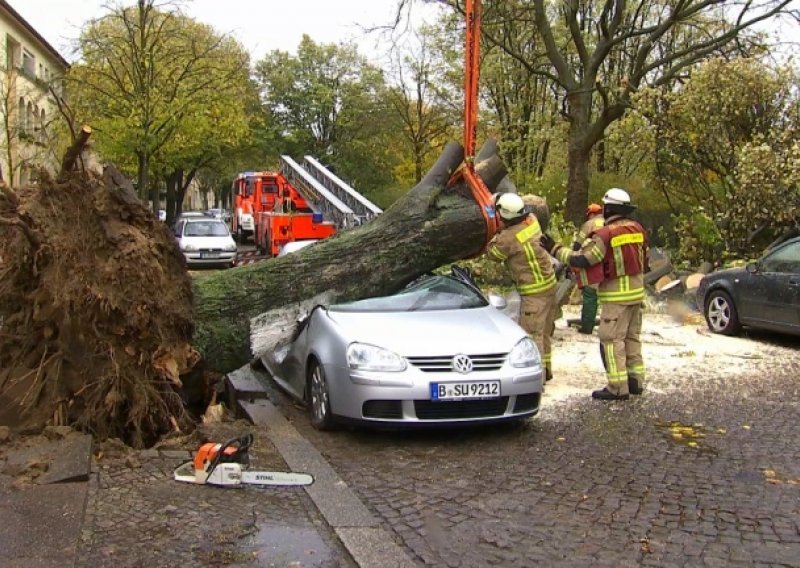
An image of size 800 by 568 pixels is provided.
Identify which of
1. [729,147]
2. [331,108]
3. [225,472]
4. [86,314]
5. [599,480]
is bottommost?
[599,480]

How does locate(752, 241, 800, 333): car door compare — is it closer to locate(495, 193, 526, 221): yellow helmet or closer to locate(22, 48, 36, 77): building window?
locate(495, 193, 526, 221): yellow helmet

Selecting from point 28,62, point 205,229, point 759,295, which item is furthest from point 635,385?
point 28,62

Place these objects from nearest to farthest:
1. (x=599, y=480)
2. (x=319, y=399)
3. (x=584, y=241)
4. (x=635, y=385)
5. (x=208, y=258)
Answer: (x=599, y=480), (x=319, y=399), (x=635, y=385), (x=584, y=241), (x=208, y=258)

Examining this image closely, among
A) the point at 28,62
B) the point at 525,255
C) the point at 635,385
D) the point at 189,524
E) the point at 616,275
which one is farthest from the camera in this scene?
the point at 28,62

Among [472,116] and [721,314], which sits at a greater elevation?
[472,116]

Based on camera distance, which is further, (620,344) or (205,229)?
(205,229)

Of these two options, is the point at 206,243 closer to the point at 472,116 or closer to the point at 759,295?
the point at 759,295

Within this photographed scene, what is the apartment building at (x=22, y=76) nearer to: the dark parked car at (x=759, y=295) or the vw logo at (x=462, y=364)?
the dark parked car at (x=759, y=295)

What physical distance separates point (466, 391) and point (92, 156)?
10.6ft

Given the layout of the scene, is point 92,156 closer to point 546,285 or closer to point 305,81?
point 546,285

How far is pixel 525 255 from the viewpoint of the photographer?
297 inches

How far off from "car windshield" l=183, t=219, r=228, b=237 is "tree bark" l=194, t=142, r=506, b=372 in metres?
18.6

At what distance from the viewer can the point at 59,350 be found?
5727mm

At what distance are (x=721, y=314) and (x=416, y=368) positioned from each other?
22.6ft
